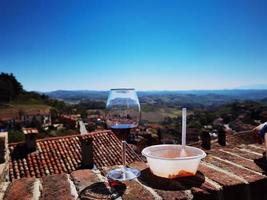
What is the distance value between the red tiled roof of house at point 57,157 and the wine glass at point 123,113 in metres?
7.59

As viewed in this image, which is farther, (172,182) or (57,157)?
(57,157)

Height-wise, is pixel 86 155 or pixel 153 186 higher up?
pixel 153 186

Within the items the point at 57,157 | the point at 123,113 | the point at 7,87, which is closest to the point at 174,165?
the point at 123,113

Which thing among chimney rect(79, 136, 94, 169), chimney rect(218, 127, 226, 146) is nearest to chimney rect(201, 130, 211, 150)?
chimney rect(218, 127, 226, 146)

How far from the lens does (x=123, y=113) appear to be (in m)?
1.45

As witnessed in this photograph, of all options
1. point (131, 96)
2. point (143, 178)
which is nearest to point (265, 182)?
point (143, 178)

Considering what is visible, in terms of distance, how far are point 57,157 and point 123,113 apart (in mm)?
8736

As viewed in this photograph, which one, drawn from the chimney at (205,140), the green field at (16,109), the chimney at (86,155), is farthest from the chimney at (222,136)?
the green field at (16,109)

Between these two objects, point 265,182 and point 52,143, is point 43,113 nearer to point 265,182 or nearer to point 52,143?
point 52,143

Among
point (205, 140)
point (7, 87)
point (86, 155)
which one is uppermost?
point (7, 87)

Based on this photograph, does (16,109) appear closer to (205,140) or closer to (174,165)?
(205,140)

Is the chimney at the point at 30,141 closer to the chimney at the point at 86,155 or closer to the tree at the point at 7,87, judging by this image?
the chimney at the point at 86,155

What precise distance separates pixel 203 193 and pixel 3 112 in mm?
50828

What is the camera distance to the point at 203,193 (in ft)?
4.02
